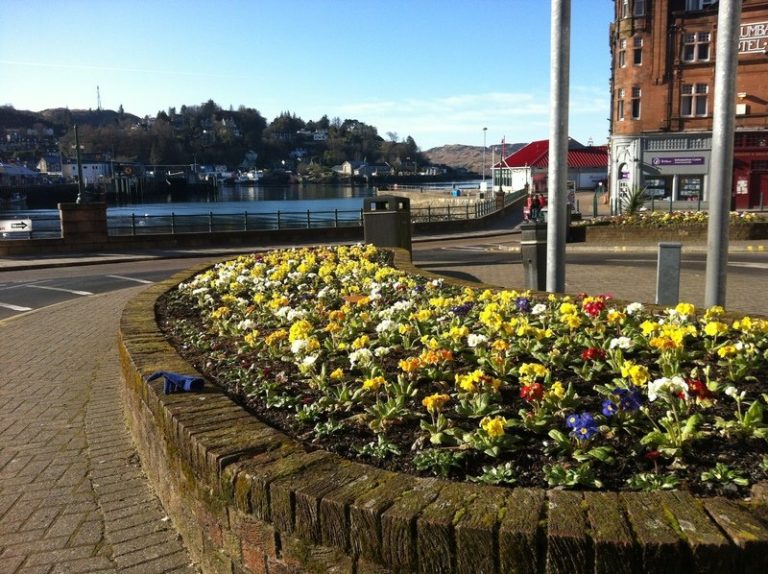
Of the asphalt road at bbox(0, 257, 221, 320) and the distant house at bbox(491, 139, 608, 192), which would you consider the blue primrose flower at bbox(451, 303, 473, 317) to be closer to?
the asphalt road at bbox(0, 257, 221, 320)

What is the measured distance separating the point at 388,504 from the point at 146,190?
172 meters

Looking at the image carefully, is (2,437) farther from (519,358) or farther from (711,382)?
(711,382)

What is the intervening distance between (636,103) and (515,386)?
43.9m

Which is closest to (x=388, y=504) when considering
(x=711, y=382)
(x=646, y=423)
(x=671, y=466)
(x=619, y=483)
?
(x=619, y=483)

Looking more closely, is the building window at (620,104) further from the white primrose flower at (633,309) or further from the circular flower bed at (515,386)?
the white primrose flower at (633,309)

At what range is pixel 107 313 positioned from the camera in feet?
38.4

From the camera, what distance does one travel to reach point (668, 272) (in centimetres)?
838

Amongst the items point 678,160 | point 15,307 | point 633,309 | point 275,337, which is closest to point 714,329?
point 633,309

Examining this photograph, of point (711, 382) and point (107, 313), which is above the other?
point (711, 382)

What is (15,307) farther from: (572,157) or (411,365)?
(572,157)

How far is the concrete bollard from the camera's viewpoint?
8.27m

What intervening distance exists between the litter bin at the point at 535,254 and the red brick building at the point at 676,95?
1309 inches

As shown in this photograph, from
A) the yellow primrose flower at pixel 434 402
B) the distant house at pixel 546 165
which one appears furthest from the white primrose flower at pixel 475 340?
the distant house at pixel 546 165

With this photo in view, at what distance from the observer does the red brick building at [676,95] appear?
133 ft
